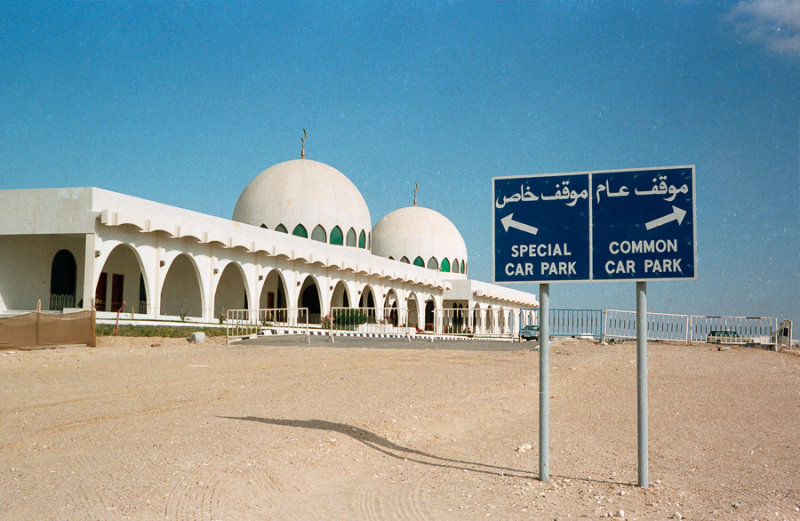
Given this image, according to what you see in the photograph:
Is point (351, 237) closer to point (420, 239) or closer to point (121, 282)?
point (420, 239)

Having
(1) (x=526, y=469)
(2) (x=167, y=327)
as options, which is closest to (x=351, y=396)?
(1) (x=526, y=469)

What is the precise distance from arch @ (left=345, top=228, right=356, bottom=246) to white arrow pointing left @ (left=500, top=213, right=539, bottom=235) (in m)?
33.4

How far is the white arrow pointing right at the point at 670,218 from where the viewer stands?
5.77 metres

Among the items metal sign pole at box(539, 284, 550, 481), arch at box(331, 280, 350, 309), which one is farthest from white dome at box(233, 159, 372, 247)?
metal sign pole at box(539, 284, 550, 481)

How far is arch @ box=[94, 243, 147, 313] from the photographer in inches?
969

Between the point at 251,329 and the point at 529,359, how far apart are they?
12306 mm

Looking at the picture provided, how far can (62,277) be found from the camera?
2406 cm

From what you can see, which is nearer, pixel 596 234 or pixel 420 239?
pixel 596 234

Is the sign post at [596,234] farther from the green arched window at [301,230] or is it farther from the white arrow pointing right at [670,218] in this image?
the green arched window at [301,230]

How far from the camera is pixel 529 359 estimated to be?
49.8 ft

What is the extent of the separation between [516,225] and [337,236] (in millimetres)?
32982

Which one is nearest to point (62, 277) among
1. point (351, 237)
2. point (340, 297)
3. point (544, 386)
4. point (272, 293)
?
point (272, 293)

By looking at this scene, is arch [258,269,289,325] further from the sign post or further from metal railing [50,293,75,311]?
the sign post

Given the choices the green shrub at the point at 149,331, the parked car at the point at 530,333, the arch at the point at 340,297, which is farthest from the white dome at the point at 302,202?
the green shrub at the point at 149,331
